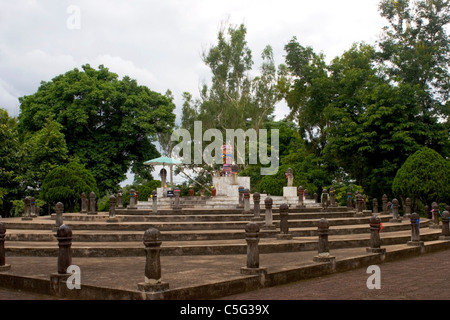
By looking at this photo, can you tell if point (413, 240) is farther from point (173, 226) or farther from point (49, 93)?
point (49, 93)

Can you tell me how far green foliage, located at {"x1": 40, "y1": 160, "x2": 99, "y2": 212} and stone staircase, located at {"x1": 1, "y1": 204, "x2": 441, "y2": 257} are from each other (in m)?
6.96

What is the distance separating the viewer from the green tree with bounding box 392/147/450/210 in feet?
79.3

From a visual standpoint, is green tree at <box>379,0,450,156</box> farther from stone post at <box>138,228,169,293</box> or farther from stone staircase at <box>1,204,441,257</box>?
stone post at <box>138,228,169,293</box>

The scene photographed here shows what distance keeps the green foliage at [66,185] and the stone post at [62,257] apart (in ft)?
58.2

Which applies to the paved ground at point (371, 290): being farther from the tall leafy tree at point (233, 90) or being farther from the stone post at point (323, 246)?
the tall leafy tree at point (233, 90)

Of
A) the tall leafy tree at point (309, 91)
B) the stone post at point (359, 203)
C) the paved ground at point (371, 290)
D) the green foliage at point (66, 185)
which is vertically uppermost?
the tall leafy tree at point (309, 91)

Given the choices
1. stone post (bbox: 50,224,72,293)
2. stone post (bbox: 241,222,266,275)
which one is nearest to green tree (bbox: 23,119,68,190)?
stone post (bbox: 50,224,72,293)

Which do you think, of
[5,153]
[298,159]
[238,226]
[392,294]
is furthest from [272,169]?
[392,294]

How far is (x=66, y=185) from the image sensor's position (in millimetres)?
24531

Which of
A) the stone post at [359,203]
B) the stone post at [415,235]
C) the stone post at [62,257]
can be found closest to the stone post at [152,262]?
the stone post at [62,257]

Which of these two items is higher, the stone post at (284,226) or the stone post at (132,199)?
the stone post at (132,199)

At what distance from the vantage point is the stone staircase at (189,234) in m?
11.1

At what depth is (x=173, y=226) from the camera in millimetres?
14070

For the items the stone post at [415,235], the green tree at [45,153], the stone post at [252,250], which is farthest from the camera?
the green tree at [45,153]
